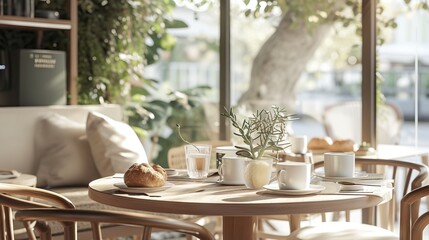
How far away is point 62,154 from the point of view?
4.30 m

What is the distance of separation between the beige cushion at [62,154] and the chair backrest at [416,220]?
2.12m

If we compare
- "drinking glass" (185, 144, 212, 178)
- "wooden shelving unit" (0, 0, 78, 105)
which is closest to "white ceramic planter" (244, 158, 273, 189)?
"drinking glass" (185, 144, 212, 178)

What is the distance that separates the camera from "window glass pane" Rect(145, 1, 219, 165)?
5.64 meters

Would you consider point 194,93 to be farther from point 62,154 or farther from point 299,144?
point 299,144

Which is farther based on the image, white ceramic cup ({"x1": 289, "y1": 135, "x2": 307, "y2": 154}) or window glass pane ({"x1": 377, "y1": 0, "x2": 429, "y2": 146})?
window glass pane ({"x1": 377, "y1": 0, "x2": 429, "y2": 146})

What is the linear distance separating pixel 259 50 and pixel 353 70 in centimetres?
83

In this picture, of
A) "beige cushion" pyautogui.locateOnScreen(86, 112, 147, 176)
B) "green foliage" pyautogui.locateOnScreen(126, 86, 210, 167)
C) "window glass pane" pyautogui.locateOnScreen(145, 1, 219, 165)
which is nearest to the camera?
"beige cushion" pyautogui.locateOnScreen(86, 112, 147, 176)

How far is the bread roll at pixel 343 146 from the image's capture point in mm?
4438

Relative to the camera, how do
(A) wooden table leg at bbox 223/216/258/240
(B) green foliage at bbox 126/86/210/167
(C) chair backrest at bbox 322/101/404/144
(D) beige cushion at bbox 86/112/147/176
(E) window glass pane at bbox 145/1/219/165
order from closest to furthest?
(A) wooden table leg at bbox 223/216/258/240 < (D) beige cushion at bbox 86/112/147/176 < (C) chair backrest at bbox 322/101/404/144 < (E) window glass pane at bbox 145/1/219/165 < (B) green foliage at bbox 126/86/210/167

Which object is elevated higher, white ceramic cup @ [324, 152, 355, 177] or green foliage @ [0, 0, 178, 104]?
green foliage @ [0, 0, 178, 104]

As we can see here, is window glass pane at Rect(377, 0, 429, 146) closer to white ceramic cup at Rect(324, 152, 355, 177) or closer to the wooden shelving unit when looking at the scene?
white ceramic cup at Rect(324, 152, 355, 177)

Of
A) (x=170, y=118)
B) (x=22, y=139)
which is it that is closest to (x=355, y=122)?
(x=170, y=118)

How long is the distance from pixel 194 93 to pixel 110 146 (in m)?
1.78

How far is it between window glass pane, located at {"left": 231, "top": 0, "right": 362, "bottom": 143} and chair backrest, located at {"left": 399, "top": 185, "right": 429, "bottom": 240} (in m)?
2.00
